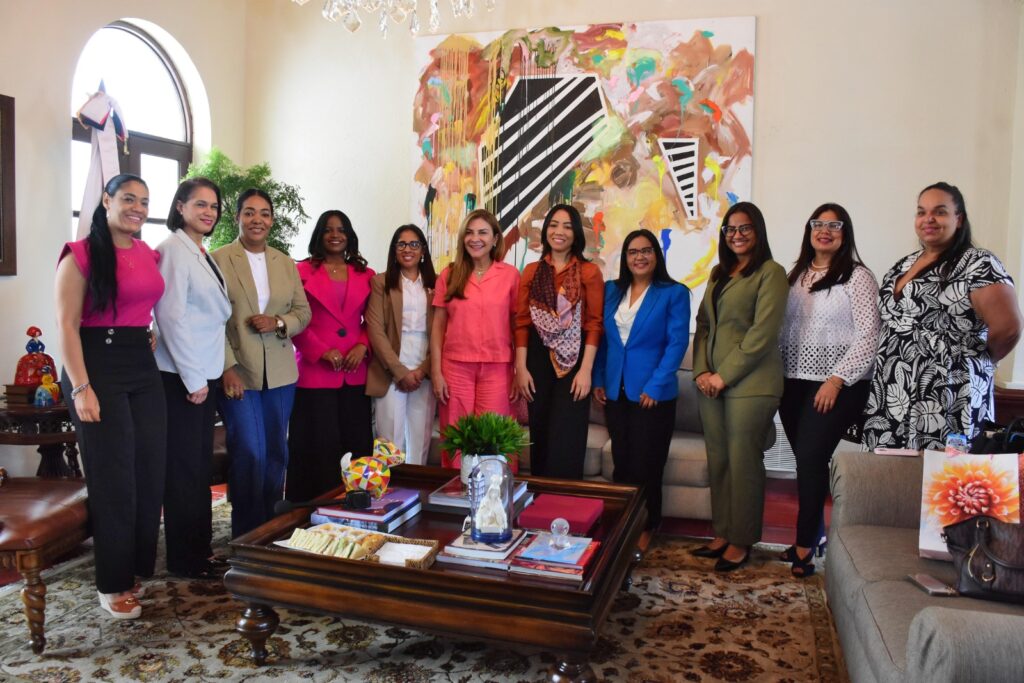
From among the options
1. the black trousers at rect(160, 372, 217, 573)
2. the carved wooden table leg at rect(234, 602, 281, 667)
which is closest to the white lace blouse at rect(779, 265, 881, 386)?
the carved wooden table leg at rect(234, 602, 281, 667)

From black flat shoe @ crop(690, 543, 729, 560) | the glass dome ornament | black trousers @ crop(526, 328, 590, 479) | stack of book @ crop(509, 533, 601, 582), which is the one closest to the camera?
stack of book @ crop(509, 533, 601, 582)

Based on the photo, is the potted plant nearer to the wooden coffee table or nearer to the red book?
the red book

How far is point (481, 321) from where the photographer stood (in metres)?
3.56

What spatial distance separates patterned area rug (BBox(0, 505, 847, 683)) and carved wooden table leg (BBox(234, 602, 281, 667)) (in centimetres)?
11

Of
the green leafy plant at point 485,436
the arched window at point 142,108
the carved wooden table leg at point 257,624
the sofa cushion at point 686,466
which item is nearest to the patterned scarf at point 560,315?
the sofa cushion at point 686,466

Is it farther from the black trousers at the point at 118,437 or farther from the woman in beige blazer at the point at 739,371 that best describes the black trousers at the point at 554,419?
the black trousers at the point at 118,437

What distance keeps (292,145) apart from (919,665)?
5313 mm

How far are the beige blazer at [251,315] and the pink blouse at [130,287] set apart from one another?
0.43 metres

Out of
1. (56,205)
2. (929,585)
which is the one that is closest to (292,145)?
(56,205)

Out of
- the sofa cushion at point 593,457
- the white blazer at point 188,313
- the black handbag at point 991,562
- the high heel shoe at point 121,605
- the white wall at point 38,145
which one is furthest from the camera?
the white wall at point 38,145

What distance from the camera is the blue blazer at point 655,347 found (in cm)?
343

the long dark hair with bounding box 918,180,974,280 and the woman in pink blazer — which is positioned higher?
the long dark hair with bounding box 918,180,974,280

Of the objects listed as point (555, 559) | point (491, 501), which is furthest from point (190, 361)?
point (555, 559)

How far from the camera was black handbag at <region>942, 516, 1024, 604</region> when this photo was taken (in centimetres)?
189
